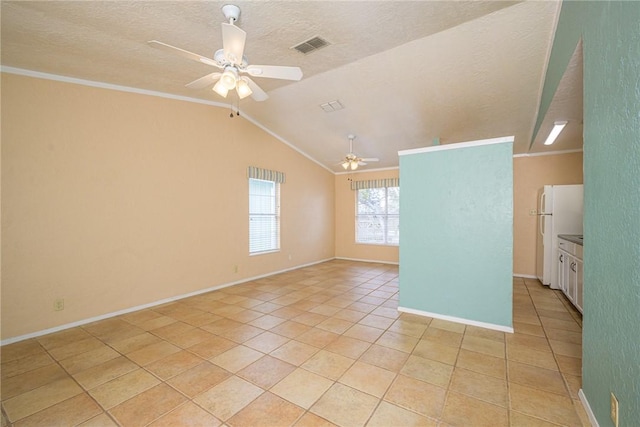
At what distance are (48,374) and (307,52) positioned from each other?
389cm

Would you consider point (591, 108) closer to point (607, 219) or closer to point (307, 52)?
point (607, 219)

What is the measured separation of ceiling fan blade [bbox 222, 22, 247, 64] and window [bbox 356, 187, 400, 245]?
5857 mm

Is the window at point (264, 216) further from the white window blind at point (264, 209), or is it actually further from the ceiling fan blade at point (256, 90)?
the ceiling fan blade at point (256, 90)

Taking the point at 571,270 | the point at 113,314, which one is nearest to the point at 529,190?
the point at 571,270

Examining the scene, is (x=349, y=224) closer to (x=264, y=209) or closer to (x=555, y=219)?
(x=264, y=209)

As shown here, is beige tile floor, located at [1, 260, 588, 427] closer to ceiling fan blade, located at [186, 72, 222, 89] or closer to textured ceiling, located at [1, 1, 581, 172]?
ceiling fan blade, located at [186, 72, 222, 89]

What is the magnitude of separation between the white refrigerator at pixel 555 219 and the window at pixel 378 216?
315 cm

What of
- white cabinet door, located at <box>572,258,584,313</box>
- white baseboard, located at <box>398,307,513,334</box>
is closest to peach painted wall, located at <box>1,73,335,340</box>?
white baseboard, located at <box>398,307,513,334</box>

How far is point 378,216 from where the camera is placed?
761 centimetres

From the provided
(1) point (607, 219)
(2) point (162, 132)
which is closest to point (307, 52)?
(2) point (162, 132)

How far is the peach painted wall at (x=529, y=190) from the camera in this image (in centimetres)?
537

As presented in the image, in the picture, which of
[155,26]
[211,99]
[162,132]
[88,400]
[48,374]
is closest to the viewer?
[88,400]

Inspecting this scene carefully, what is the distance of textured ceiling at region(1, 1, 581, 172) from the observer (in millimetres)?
2289

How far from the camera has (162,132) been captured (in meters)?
4.01
